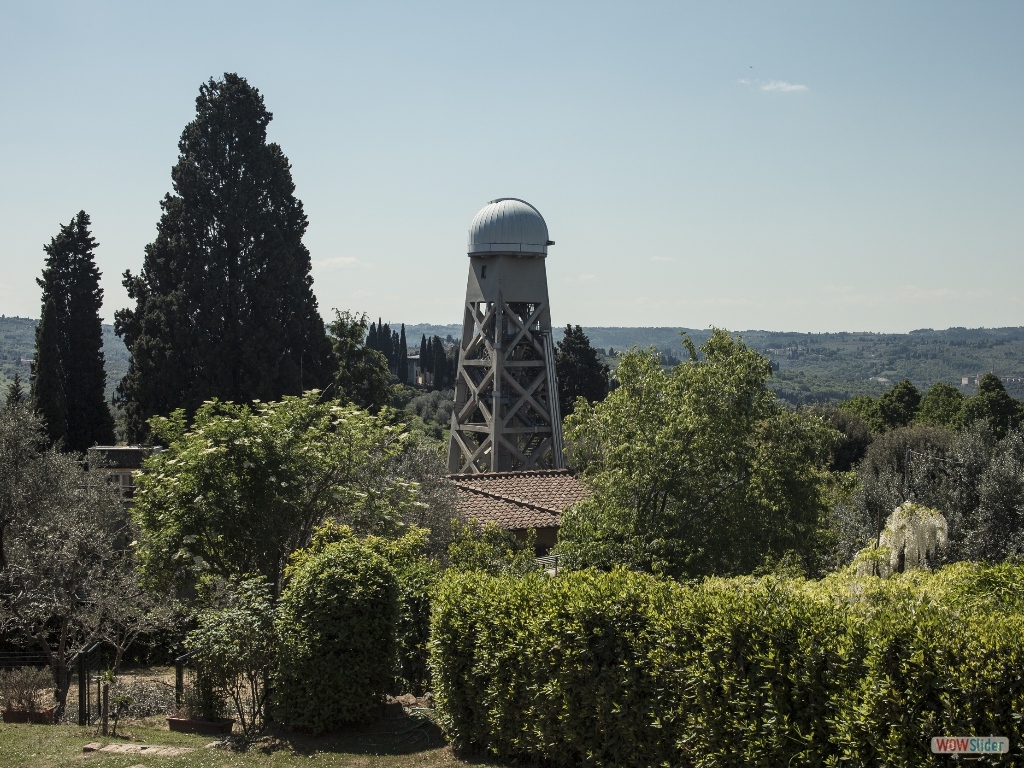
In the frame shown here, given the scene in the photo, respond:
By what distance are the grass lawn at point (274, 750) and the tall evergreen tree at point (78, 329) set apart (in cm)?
2628

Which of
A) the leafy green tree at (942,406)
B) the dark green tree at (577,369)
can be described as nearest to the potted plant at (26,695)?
the dark green tree at (577,369)

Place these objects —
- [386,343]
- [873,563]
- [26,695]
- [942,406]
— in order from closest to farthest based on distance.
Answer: [873,563] < [26,695] < [942,406] < [386,343]

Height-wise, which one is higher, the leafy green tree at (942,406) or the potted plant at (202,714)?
the leafy green tree at (942,406)

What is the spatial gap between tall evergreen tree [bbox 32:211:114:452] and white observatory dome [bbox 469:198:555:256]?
15485 mm

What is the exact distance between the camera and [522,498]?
29.3 meters

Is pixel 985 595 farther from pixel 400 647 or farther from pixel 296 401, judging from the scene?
pixel 296 401

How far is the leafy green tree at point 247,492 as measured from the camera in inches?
607

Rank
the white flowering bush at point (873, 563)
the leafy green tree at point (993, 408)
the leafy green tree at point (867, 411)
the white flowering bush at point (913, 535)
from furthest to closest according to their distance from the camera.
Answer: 1. the leafy green tree at point (867, 411)
2. the leafy green tree at point (993, 408)
3. the white flowering bush at point (913, 535)
4. the white flowering bush at point (873, 563)

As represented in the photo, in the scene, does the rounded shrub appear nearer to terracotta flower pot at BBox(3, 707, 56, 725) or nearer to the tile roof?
terracotta flower pot at BBox(3, 707, 56, 725)

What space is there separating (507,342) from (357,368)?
347 inches

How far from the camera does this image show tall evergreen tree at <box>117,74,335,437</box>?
114 ft

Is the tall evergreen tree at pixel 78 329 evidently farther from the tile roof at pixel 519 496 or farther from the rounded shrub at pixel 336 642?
the rounded shrub at pixel 336 642

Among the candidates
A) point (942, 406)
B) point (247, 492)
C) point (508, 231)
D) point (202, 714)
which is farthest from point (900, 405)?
point (202, 714)

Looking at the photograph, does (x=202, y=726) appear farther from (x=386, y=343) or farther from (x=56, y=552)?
(x=386, y=343)
